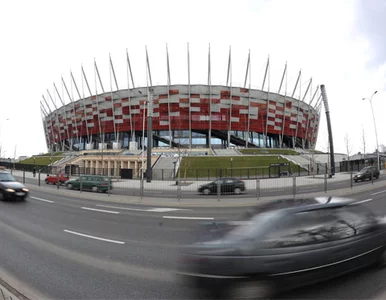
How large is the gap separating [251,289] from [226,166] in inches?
1282

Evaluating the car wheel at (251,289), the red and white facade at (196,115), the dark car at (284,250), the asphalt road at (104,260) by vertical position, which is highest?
the red and white facade at (196,115)

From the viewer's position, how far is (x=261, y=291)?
317 centimetres

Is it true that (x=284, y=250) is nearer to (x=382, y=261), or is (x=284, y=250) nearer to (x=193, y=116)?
(x=382, y=261)

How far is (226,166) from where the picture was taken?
35406 mm

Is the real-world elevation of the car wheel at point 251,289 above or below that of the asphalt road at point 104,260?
above

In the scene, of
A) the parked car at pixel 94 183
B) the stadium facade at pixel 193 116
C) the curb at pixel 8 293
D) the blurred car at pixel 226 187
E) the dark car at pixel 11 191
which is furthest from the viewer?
the stadium facade at pixel 193 116

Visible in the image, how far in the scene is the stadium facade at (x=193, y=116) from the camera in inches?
2103

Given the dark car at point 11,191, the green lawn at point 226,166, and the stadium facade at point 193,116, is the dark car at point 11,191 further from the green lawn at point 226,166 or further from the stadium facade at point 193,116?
the stadium facade at point 193,116

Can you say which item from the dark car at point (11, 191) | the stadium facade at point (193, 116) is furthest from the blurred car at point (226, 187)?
the stadium facade at point (193, 116)

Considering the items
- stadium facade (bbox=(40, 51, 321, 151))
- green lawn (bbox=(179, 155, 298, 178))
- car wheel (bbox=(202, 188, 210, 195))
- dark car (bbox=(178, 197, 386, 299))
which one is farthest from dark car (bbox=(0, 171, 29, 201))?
stadium facade (bbox=(40, 51, 321, 151))

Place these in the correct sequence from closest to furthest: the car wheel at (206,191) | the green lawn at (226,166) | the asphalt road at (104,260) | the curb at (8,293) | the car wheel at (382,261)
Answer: the curb at (8,293), the asphalt road at (104,260), the car wheel at (382,261), the car wheel at (206,191), the green lawn at (226,166)

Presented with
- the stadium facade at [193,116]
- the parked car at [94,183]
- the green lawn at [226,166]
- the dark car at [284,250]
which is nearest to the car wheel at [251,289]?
the dark car at [284,250]

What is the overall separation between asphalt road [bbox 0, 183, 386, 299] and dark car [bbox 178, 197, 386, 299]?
0.98 feet

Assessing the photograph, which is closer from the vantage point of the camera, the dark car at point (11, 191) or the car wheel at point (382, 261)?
the car wheel at point (382, 261)
